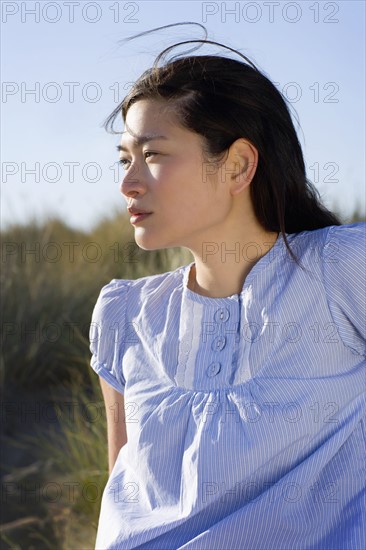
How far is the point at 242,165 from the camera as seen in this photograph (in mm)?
2400

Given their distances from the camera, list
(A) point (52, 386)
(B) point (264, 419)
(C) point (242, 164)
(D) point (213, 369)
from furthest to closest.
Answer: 1. (A) point (52, 386)
2. (C) point (242, 164)
3. (D) point (213, 369)
4. (B) point (264, 419)

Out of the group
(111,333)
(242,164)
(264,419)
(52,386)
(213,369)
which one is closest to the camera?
(264,419)

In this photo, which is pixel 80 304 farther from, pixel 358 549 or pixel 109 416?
pixel 358 549

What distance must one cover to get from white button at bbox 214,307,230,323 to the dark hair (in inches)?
9.1

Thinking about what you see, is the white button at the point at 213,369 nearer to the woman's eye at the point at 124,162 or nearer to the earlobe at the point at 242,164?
the earlobe at the point at 242,164

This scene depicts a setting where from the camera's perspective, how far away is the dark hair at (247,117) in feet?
7.72

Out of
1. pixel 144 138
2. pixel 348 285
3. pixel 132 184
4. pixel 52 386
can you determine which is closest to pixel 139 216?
pixel 132 184

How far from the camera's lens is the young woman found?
2.16 meters

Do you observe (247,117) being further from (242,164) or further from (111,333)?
(111,333)

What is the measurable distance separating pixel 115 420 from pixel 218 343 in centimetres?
48

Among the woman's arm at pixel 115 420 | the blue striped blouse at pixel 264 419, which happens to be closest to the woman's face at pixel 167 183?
the blue striped blouse at pixel 264 419

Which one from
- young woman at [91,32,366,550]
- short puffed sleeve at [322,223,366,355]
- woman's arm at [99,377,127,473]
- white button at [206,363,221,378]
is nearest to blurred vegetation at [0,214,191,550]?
woman's arm at [99,377,127,473]

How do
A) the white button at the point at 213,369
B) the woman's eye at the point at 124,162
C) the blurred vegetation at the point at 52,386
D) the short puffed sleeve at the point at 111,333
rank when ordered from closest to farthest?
1. the white button at the point at 213,369
2. the woman's eye at the point at 124,162
3. the short puffed sleeve at the point at 111,333
4. the blurred vegetation at the point at 52,386

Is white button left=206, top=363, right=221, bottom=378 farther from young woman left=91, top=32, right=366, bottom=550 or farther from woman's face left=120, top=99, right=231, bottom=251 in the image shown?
woman's face left=120, top=99, right=231, bottom=251
